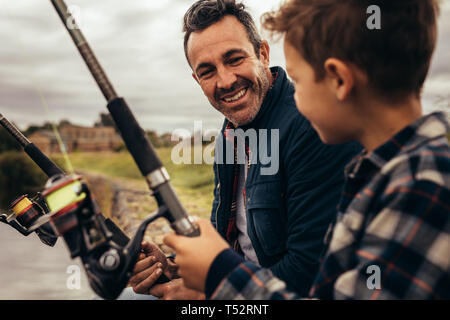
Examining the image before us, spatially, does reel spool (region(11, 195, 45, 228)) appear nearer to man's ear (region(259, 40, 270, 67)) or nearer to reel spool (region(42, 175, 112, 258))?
reel spool (region(42, 175, 112, 258))

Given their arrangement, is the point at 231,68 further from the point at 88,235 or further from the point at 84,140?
the point at 84,140

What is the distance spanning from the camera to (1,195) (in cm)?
3023

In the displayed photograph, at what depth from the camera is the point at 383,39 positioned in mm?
1106

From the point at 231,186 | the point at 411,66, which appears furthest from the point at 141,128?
the point at 231,186

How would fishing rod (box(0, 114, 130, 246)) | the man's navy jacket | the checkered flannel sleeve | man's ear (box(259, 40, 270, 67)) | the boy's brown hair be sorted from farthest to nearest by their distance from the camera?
1. man's ear (box(259, 40, 270, 67))
2. fishing rod (box(0, 114, 130, 246))
3. the man's navy jacket
4. the boy's brown hair
5. the checkered flannel sleeve

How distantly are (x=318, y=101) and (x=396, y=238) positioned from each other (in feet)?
1.57

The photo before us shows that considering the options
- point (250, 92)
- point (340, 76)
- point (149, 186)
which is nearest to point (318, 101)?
point (340, 76)

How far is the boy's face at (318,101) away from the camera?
3.91 ft

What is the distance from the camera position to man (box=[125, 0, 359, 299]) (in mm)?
1740

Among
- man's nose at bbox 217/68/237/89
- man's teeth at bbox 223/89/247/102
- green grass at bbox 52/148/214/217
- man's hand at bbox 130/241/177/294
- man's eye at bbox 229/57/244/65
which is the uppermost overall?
man's eye at bbox 229/57/244/65

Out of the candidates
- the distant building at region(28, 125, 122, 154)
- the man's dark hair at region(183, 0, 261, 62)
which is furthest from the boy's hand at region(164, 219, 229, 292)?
the distant building at region(28, 125, 122, 154)

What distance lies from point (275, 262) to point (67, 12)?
1.41 m
